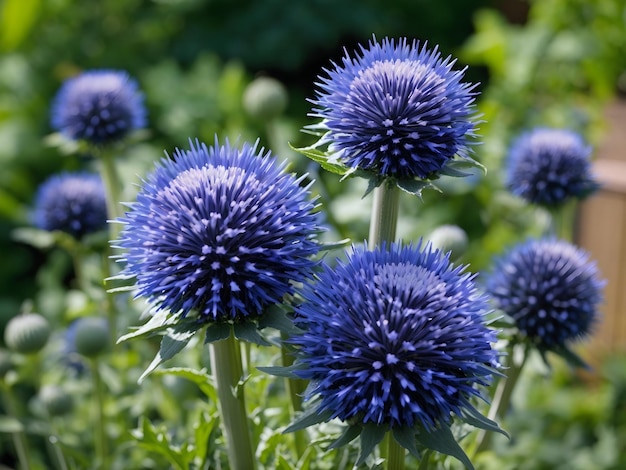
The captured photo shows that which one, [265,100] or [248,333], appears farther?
[265,100]


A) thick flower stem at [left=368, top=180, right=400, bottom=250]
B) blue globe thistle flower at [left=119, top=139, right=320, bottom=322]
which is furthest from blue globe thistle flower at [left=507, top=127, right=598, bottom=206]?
blue globe thistle flower at [left=119, top=139, right=320, bottom=322]

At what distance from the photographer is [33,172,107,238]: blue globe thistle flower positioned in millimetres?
1667

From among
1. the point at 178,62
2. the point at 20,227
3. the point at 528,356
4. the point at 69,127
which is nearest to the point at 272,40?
the point at 178,62

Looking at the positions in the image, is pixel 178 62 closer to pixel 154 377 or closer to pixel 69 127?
pixel 69 127

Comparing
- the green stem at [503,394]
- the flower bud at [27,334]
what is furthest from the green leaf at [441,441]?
the flower bud at [27,334]

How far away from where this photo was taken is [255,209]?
0.84m

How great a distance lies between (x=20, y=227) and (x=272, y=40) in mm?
1431

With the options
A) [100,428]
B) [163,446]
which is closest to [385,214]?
[163,446]

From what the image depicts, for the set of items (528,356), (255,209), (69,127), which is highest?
(69,127)

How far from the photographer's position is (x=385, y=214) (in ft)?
2.97

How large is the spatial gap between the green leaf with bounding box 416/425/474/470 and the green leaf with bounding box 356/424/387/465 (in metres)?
0.04

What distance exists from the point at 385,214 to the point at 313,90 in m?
0.57

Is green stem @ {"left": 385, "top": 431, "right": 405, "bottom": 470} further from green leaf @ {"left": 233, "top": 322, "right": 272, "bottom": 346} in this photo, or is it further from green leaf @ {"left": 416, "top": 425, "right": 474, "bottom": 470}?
green leaf @ {"left": 233, "top": 322, "right": 272, "bottom": 346}

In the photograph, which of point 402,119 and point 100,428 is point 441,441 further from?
point 100,428
